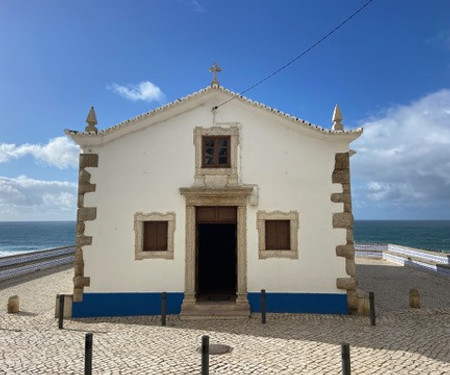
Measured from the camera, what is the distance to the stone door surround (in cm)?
995

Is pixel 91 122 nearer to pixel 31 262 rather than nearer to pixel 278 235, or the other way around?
pixel 278 235

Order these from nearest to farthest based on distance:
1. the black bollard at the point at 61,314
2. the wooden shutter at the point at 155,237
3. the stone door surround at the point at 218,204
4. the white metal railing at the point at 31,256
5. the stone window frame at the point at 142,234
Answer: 1. the black bollard at the point at 61,314
2. the stone door surround at the point at 218,204
3. the stone window frame at the point at 142,234
4. the wooden shutter at the point at 155,237
5. the white metal railing at the point at 31,256

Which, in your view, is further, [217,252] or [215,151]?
[217,252]

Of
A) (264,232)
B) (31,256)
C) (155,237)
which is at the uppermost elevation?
(264,232)

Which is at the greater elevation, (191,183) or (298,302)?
(191,183)

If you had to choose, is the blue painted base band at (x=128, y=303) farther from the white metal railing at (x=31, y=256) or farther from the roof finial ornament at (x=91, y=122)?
the white metal railing at (x=31, y=256)

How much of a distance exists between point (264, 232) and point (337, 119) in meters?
4.39

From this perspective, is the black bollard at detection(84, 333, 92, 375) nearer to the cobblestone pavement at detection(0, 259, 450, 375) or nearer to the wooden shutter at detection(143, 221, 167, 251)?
the cobblestone pavement at detection(0, 259, 450, 375)

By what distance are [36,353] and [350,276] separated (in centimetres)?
844

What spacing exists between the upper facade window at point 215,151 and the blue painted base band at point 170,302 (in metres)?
4.18

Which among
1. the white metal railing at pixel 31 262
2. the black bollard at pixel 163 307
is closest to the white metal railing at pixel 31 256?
the white metal railing at pixel 31 262

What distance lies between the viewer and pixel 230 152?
1042 centimetres

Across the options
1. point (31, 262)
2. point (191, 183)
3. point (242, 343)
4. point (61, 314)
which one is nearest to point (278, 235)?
point (191, 183)

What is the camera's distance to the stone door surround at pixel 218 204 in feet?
32.6
